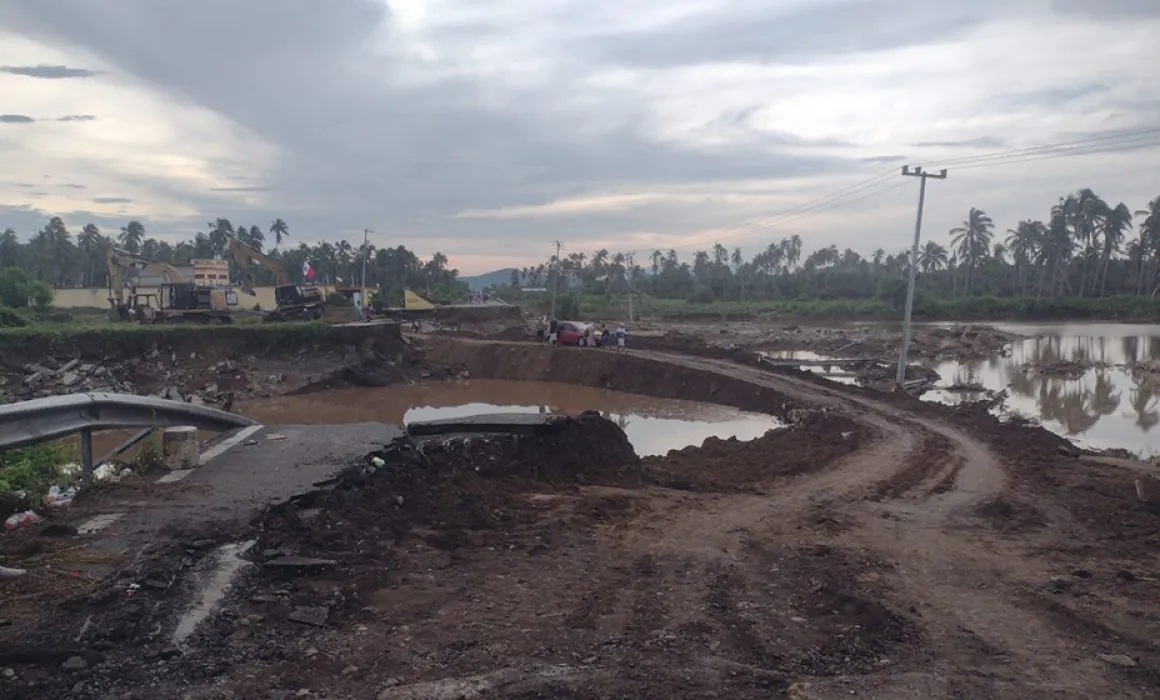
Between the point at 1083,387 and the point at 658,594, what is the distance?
31.9 meters

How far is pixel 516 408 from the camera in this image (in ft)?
90.0

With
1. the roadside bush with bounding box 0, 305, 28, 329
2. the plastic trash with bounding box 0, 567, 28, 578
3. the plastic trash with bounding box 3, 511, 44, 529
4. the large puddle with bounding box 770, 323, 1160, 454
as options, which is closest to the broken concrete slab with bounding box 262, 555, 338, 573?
the plastic trash with bounding box 0, 567, 28, 578

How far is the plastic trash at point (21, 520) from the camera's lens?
581cm

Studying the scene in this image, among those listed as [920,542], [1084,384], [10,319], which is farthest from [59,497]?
[1084,384]

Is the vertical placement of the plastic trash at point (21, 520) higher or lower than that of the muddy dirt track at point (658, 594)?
higher

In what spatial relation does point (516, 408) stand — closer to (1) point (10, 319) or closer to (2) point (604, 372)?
(2) point (604, 372)

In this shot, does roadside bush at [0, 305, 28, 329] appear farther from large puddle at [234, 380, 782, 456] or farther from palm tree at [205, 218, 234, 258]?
palm tree at [205, 218, 234, 258]

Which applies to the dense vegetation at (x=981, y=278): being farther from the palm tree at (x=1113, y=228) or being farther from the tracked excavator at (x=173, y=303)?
the tracked excavator at (x=173, y=303)

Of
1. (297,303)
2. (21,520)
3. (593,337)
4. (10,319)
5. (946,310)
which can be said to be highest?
(946,310)

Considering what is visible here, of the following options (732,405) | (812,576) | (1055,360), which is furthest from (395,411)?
(1055,360)

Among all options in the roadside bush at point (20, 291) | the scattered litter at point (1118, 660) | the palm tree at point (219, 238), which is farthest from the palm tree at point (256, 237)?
the scattered litter at point (1118, 660)

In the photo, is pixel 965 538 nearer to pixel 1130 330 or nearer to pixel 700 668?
pixel 700 668

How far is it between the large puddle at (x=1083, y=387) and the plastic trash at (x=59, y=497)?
69.0 ft

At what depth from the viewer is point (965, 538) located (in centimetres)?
880
